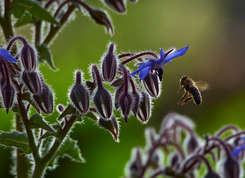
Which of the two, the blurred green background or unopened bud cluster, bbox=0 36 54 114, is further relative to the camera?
the blurred green background

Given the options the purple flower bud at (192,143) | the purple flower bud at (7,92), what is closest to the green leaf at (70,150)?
the purple flower bud at (7,92)

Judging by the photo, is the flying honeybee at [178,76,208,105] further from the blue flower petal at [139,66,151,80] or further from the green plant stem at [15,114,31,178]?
the green plant stem at [15,114,31,178]

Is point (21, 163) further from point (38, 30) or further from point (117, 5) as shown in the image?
point (117, 5)

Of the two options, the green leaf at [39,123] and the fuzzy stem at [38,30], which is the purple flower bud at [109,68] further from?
the fuzzy stem at [38,30]

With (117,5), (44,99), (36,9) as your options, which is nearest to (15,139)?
(44,99)

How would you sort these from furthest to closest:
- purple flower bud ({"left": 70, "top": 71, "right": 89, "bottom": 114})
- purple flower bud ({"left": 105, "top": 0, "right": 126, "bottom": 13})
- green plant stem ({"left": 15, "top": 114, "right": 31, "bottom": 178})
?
green plant stem ({"left": 15, "top": 114, "right": 31, "bottom": 178}) → purple flower bud ({"left": 105, "top": 0, "right": 126, "bottom": 13}) → purple flower bud ({"left": 70, "top": 71, "right": 89, "bottom": 114})

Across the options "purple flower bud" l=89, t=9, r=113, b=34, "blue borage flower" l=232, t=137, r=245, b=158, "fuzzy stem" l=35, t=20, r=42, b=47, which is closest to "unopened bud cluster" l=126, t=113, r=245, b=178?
"blue borage flower" l=232, t=137, r=245, b=158
